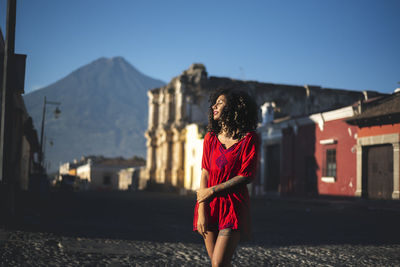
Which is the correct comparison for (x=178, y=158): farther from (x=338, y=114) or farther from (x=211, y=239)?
(x=211, y=239)

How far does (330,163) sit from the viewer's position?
1998cm

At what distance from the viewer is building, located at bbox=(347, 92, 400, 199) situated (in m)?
16.3

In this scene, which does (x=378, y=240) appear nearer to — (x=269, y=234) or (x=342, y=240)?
(x=342, y=240)

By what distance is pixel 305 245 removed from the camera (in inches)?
267

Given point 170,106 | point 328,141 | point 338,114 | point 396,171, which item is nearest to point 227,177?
point 396,171

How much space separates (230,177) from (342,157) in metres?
17.4

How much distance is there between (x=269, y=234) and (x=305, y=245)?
54.8 inches

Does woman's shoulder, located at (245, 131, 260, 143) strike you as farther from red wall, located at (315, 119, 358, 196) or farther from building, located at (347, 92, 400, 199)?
red wall, located at (315, 119, 358, 196)

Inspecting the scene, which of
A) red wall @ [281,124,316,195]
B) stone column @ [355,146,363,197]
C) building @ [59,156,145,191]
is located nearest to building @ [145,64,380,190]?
red wall @ [281,124,316,195]

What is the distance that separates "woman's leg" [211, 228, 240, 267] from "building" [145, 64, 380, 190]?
113 ft

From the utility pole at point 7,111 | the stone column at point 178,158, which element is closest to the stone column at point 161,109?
the stone column at point 178,158

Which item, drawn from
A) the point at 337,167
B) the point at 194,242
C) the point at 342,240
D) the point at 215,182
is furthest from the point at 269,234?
the point at 337,167

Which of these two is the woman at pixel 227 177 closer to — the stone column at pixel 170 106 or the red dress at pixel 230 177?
the red dress at pixel 230 177

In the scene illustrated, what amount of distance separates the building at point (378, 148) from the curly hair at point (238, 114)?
14777 mm
